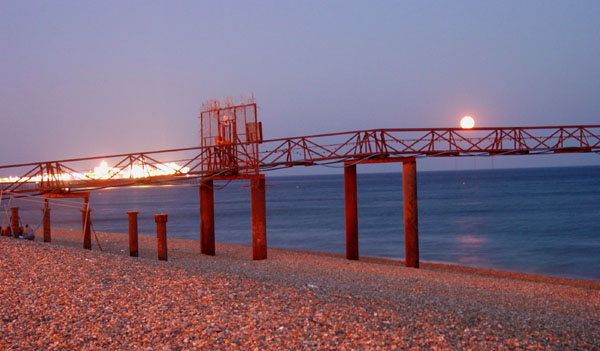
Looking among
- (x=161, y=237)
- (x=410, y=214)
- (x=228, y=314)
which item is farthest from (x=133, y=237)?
(x=228, y=314)

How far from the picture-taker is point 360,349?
6.62 metres

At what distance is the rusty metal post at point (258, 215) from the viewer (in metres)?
17.7

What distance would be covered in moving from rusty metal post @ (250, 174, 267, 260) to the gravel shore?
19.8ft

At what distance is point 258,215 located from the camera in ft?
58.3

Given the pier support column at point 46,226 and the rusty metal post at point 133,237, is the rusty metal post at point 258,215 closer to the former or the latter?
the rusty metal post at point 133,237

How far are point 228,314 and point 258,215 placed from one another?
392 inches

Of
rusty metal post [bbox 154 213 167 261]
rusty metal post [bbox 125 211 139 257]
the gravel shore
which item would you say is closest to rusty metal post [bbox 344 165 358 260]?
rusty metal post [bbox 154 213 167 261]

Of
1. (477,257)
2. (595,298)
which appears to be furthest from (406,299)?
(477,257)

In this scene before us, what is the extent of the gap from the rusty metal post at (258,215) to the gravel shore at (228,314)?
6031 mm

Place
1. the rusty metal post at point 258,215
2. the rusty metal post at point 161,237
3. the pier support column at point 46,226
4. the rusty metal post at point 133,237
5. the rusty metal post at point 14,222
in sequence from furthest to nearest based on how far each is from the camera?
1. the pier support column at point 46,226
2. the rusty metal post at point 14,222
3. the rusty metal post at point 258,215
4. the rusty metal post at point 133,237
5. the rusty metal post at point 161,237

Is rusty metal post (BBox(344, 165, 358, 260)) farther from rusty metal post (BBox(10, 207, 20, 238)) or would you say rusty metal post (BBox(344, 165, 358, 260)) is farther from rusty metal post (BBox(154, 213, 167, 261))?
rusty metal post (BBox(10, 207, 20, 238))

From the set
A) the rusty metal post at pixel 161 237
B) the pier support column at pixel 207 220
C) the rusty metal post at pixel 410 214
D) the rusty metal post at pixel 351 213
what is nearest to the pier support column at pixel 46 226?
the pier support column at pixel 207 220

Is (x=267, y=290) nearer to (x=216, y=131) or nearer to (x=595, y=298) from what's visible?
(x=595, y=298)

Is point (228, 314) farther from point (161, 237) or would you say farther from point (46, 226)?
point (46, 226)
